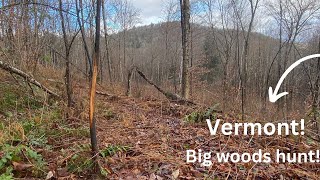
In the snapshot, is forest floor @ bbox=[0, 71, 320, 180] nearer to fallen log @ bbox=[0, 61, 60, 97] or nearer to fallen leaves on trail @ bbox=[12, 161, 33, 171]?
fallen leaves on trail @ bbox=[12, 161, 33, 171]

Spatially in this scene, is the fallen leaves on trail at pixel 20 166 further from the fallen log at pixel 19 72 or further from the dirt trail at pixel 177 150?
the fallen log at pixel 19 72

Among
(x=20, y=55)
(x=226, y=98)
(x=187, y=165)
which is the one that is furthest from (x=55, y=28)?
(x=187, y=165)

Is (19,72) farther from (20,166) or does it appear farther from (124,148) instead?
(124,148)

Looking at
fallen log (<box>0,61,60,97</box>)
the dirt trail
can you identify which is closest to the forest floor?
the dirt trail

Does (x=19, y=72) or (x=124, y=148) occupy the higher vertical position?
(x=19, y=72)

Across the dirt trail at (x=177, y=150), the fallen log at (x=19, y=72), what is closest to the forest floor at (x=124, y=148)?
the dirt trail at (x=177, y=150)

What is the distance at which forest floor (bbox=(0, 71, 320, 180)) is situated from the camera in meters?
2.25

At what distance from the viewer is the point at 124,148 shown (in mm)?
2668

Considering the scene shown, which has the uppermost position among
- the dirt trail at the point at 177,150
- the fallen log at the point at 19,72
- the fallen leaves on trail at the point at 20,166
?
the fallen log at the point at 19,72

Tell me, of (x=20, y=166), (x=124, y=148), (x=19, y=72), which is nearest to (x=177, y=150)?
(x=124, y=148)

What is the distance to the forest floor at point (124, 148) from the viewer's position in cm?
225

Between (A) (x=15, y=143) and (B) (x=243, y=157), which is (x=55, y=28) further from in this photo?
(B) (x=243, y=157)

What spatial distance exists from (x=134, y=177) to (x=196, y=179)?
0.52 m

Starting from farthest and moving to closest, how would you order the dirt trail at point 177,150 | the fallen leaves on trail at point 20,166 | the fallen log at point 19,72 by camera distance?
the fallen log at point 19,72, the dirt trail at point 177,150, the fallen leaves on trail at point 20,166
